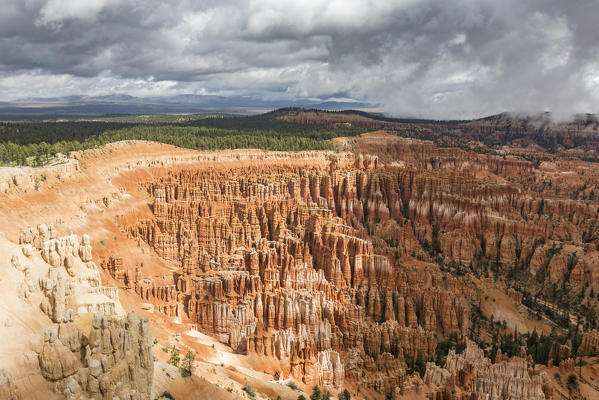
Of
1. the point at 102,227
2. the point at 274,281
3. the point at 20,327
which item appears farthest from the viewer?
the point at 274,281

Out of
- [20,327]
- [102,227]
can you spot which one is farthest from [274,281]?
[20,327]

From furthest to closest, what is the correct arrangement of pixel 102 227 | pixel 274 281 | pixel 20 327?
1. pixel 274 281
2. pixel 102 227
3. pixel 20 327

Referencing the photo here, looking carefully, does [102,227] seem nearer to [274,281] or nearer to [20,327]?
[274,281]

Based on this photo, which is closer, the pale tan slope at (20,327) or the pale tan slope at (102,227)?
the pale tan slope at (20,327)

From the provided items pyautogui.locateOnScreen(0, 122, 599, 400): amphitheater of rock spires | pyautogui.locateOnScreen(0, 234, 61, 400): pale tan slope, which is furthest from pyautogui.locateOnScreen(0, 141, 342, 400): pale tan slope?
pyautogui.locateOnScreen(0, 122, 599, 400): amphitheater of rock spires

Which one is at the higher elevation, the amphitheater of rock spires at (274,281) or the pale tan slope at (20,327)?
the pale tan slope at (20,327)

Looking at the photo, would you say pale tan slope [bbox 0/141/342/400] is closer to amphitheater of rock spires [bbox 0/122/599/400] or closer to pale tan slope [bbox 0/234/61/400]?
pale tan slope [bbox 0/234/61/400]

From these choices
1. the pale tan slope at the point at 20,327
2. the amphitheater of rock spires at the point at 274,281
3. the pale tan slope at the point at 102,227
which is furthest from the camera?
the amphitheater of rock spires at the point at 274,281

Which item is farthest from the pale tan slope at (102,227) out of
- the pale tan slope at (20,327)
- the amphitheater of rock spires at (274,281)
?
the amphitheater of rock spires at (274,281)

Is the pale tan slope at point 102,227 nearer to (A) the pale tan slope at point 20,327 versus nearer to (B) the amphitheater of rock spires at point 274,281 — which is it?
(A) the pale tan slope at point 20,327

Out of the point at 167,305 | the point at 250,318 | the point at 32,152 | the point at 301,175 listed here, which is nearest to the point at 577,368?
the point at 250,318
